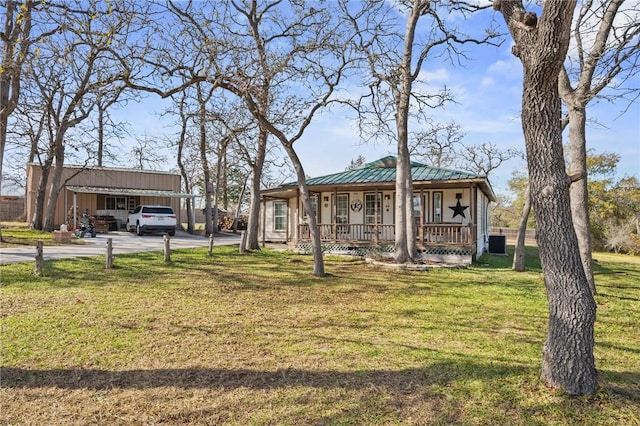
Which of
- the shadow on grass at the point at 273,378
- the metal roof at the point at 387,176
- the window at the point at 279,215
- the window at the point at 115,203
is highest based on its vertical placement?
the metal roof at the point at 387,176

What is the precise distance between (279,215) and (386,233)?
7.14 metres

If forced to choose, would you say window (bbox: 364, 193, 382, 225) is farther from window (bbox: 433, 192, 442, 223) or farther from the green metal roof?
window (bbox: 433, 192, 442, 223)

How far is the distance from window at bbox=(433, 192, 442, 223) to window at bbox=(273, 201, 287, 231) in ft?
26.9

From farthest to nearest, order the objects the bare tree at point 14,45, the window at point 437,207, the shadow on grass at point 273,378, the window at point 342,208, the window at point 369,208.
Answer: the window at point 342,208
the window at point 369,208
the window at point 437,207
the bare tree at point 14,45
the shadow on grass at point 273,378

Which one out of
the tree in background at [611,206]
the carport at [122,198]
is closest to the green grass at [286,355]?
the carport at [122,198]

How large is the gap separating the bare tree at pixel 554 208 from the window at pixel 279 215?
1819 cm

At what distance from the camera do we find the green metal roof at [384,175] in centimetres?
1515

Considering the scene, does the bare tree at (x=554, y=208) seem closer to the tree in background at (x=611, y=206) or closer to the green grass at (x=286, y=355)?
the green grass at (x=286, y=355)

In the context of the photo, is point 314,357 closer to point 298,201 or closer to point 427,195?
point 427,195

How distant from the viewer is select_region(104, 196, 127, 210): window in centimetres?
A: 2583

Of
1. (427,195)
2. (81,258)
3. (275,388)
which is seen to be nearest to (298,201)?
(427,195)

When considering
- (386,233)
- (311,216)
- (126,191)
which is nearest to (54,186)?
(126,191)

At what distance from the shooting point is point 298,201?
62.3ft

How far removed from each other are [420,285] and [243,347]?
5.76m
